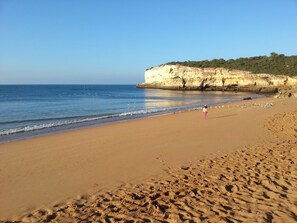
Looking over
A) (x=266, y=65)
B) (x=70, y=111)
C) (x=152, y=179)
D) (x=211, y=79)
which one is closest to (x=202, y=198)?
(x=152, y=179)

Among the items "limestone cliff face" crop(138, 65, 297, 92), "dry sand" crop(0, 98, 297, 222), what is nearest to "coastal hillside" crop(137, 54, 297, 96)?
"limestone cliff face" crop(138, 65, 297, 92)

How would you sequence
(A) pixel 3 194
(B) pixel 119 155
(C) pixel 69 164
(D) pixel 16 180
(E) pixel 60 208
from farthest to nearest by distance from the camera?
(B) pixel 119 155 → (C) pixel 69 164 → (D) pixel 16 180 → (A) pixel 3 194 → (E) pixel 60 208

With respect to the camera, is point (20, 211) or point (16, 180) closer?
point (20, 211)

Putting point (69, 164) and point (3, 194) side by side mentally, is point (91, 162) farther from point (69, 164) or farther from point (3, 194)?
point (3, 194)

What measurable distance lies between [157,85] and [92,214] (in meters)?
90.7

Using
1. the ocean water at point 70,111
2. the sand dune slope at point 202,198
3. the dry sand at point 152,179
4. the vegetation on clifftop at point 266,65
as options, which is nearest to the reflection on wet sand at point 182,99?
the ocean water at point 70,111

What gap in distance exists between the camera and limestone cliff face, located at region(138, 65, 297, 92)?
212 feet

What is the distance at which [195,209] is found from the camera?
4922 mm

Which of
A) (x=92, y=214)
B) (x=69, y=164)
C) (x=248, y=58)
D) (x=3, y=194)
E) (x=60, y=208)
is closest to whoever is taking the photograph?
(x=92, y=214)

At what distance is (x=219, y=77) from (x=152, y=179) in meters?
72.5

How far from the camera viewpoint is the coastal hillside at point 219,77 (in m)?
64.3

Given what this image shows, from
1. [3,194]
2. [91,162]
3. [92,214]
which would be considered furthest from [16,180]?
[92,214]

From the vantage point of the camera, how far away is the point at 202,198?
540cm

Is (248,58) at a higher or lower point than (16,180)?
higher
